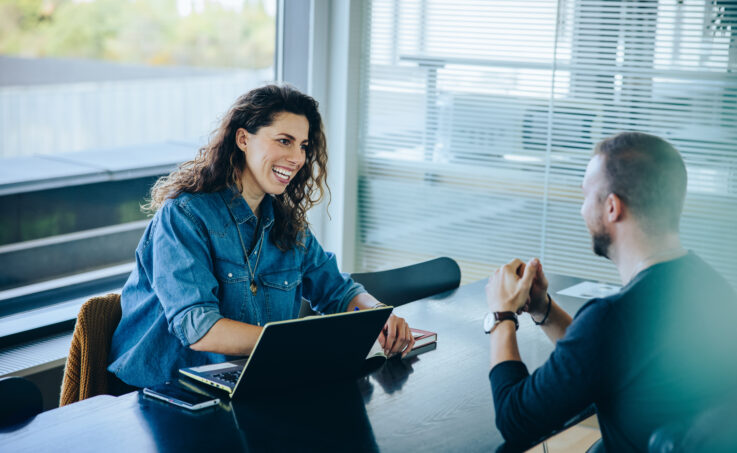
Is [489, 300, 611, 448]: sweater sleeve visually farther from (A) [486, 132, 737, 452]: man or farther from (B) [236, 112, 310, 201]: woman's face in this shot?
(B) [236, 112, 310, 201]: woman's face

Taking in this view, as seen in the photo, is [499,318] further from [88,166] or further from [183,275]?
[88,166]

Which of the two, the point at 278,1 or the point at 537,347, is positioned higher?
the point at 278,1

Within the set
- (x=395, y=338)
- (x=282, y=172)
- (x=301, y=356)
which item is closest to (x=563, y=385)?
(x=301, y=356)

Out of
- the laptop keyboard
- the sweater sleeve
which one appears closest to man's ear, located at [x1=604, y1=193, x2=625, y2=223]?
the sweater sleeve

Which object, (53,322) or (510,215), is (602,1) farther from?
(53,322)

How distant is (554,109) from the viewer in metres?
3.85

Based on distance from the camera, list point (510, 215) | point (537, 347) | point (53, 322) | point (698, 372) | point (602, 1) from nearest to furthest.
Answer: point (698, 372) < point (537, 347) < point (53, 322) < point (602, 1) < point (510, 215)

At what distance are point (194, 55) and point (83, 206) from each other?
91cm

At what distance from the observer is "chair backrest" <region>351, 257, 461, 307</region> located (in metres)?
2.71

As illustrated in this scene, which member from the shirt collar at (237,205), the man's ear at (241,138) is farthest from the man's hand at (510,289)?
the man's ear at (241,138)

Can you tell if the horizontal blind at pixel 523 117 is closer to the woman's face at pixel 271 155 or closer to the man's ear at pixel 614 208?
the woman's face at pixel 271 155

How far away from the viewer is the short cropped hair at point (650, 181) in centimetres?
148

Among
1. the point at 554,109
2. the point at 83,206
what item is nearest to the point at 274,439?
the point at 83,206

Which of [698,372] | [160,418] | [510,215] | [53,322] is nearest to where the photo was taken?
[698,372]
